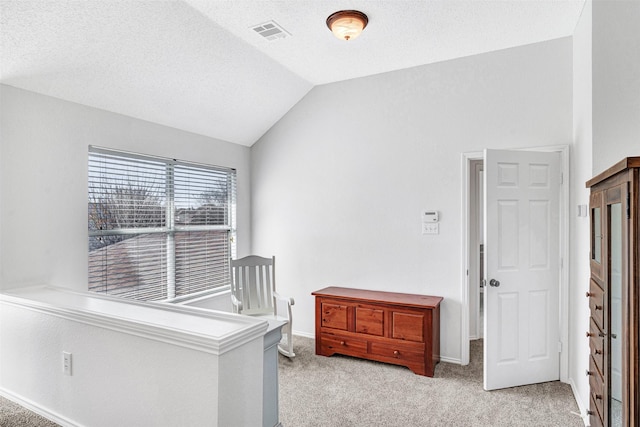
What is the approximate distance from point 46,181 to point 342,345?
2880mm

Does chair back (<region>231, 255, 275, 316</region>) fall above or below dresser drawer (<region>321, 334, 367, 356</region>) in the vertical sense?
above

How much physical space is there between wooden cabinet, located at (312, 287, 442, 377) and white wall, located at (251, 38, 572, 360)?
32 cm

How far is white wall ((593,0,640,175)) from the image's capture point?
2.39 m

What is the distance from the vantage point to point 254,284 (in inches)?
164

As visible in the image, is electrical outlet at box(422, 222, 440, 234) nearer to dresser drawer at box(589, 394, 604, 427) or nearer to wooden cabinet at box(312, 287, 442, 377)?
wooden cabinet at box(312, 287, 442, 377)

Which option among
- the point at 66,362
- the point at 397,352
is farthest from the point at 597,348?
the point at 66,362

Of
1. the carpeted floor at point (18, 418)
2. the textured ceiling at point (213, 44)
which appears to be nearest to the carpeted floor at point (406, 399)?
the carpeted floor at point (18, 418)

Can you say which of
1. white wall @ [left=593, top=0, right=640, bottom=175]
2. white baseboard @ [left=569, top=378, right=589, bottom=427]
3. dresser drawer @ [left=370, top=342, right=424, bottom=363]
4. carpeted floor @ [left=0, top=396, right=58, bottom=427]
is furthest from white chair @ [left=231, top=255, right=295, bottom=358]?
white wall @ [left=593, top=0, right=640, bottom=175]

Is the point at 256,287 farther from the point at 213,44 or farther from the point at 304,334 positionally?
the point at 213,44

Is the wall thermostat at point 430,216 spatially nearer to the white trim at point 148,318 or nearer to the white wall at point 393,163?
the white wall at point 393,163

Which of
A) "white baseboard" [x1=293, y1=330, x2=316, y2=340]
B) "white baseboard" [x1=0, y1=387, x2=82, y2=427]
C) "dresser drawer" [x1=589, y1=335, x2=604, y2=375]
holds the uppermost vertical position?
"dresser drawer" [x1=589, y1=335, x2=604, y2=375]

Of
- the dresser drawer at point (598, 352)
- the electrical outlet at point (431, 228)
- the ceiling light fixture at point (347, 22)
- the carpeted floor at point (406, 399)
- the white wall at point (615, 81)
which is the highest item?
the ceiling light fixture at point (347, 22)

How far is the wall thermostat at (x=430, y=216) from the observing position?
3.77 m

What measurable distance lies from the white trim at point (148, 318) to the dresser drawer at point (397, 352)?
189cm
